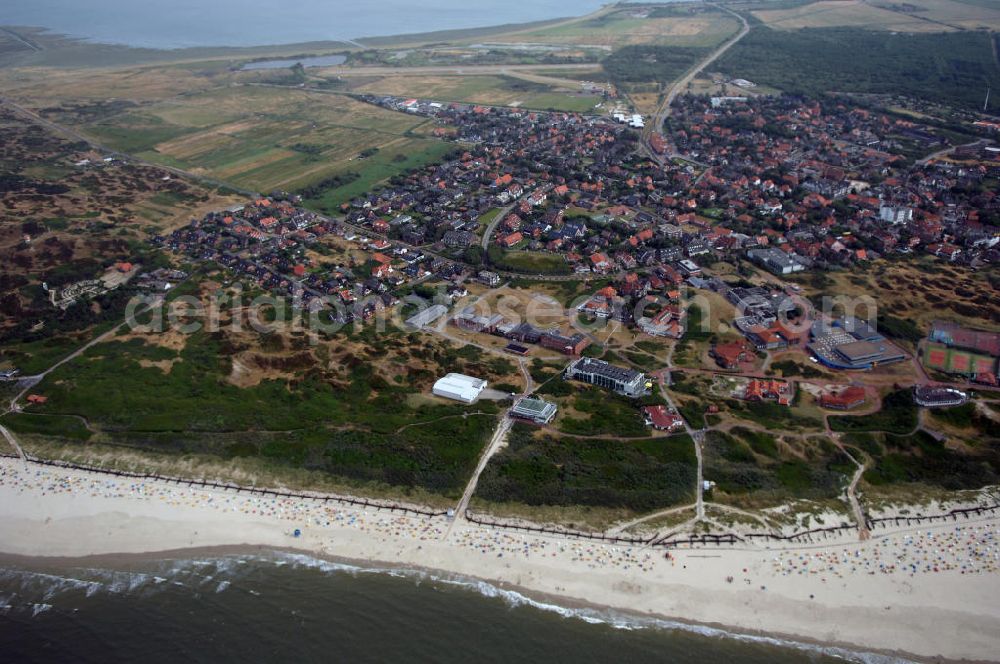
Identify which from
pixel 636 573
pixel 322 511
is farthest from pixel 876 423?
pixel 322 511

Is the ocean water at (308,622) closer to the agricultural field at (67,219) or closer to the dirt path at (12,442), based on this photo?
the dirt path at (12,442)

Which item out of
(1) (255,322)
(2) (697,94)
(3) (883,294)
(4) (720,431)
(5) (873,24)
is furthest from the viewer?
(5) (873,24)

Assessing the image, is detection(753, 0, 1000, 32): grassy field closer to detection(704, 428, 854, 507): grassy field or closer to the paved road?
the paved road

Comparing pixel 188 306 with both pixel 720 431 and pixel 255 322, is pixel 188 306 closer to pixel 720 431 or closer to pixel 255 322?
pixel 255 322

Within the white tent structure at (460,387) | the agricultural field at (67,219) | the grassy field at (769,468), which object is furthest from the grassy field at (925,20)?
the white tent structure at (460,387)

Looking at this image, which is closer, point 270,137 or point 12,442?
point 12,442

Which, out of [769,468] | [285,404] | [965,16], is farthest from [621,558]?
[965,16]

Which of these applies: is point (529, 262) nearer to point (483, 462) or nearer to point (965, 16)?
point (483, 462)

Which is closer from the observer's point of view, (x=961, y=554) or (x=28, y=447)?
(x=961, y=554)
